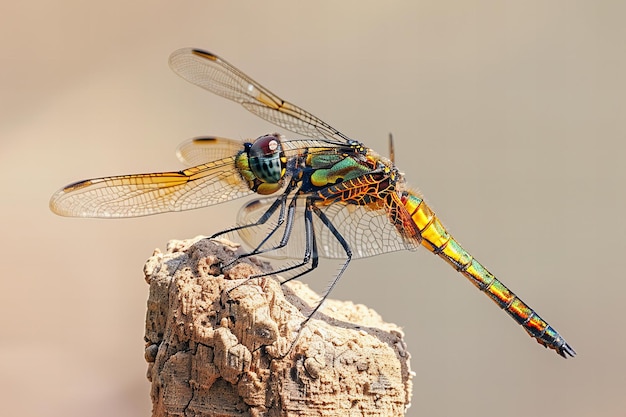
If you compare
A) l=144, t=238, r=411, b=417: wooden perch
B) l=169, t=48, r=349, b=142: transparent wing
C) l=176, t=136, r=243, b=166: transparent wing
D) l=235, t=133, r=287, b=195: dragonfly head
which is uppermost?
l=169, t=48, r=349, b=142: transparent wing

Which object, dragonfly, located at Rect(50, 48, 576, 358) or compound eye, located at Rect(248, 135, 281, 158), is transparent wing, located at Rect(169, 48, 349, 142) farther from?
compound eye, located at Rect(248, 135, 281, 158)

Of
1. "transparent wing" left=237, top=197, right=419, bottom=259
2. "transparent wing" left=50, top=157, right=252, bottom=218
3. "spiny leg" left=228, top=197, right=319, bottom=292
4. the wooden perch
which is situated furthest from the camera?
"transparent wing" left=237, top=197, right=419, bottom=259

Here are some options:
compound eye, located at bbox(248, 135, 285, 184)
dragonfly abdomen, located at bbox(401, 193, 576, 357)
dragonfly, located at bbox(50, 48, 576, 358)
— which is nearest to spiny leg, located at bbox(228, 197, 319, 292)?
dragonfly, located at bbox(50, 48, 576, 358)

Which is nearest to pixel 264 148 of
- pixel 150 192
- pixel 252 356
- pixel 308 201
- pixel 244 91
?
pixel 308 201

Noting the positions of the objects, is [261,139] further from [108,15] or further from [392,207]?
[108,15]

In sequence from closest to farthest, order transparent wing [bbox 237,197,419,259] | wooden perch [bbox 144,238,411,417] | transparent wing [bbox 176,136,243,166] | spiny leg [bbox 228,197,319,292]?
wooden perch [bbox 144,238,411,417] → spiny leg [bbox 228,197,319,292] → transparent wing [bbox 237,197,419,259] → transparent wing [bbox 176,136,243,166]

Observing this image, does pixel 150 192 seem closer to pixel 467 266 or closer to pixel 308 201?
pixel 308 201

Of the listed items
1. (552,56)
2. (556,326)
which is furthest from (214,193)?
(552,56)
